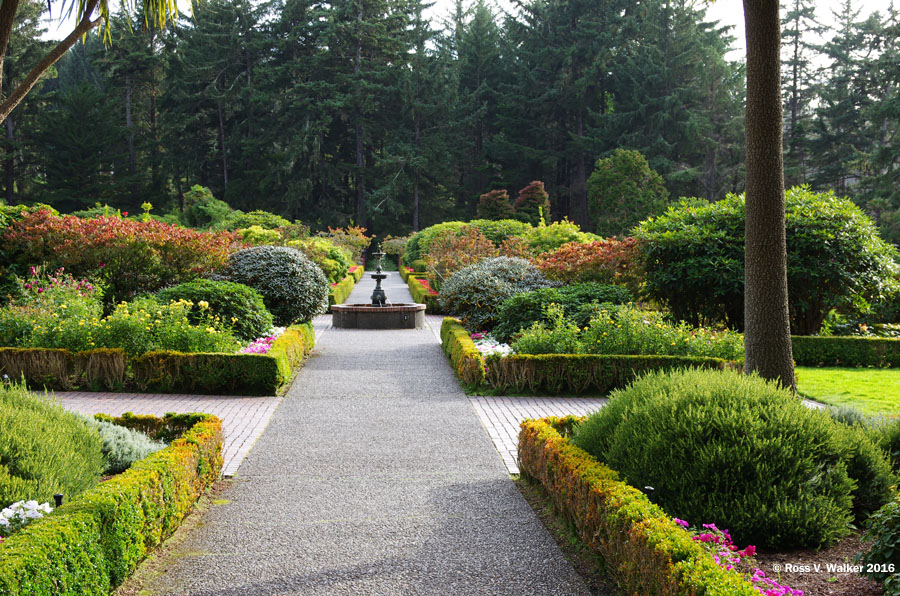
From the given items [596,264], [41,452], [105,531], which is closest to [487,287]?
[596,264]

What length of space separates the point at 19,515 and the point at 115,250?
940 cm

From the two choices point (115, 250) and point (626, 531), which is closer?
point (626, 531)

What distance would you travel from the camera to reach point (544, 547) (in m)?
3.71

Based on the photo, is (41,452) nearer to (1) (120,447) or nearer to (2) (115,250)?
(1) (120,447)

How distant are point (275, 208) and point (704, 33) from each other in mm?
28541

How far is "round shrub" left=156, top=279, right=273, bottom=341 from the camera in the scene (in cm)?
977

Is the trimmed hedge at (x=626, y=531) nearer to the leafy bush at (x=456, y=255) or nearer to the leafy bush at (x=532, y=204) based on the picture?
the leafy bush at (x=456, y=255)

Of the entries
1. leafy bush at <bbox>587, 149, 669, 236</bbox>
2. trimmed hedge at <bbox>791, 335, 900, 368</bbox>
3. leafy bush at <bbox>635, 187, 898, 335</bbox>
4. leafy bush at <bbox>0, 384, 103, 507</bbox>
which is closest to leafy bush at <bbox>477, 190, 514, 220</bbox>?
leafy bush at <bbox>587, 149, 669, 236</bbox>

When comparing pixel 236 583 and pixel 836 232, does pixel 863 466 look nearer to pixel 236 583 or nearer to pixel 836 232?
pixel 236 583

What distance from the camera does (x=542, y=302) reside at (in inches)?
400

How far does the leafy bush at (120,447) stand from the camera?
14.1 feet

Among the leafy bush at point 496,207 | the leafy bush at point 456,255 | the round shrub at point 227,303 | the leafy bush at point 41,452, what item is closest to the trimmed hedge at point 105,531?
the leafy bush at point 41,452

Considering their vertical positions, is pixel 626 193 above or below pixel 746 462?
above

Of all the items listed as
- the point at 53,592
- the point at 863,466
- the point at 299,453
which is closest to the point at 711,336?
the point at 863,466
